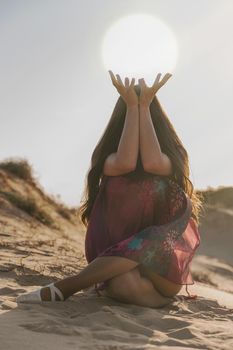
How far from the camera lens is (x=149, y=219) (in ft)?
Answer: 12.2

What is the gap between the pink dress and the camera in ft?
11.8

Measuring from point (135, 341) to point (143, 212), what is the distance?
1.18 m

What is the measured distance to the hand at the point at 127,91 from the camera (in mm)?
3607

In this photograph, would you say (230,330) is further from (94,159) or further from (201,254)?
(201,254)

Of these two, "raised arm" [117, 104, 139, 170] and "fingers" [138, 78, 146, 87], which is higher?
"fingers" [138, 78, 146, 87]

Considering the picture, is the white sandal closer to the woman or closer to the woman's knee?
the woman

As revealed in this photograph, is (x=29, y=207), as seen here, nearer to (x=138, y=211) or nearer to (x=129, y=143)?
(x=138, y=211)

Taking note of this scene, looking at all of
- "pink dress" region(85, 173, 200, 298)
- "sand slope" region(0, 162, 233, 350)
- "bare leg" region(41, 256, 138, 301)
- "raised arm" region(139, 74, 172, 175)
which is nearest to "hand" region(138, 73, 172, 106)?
"raised arm" region(139, 74, 172, 175)

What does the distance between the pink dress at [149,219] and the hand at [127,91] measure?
1.67ft

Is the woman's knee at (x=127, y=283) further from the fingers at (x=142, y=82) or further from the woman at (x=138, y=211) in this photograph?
the fingers at (x=142, y=82)

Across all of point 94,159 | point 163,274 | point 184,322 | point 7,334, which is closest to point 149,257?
point 163,274

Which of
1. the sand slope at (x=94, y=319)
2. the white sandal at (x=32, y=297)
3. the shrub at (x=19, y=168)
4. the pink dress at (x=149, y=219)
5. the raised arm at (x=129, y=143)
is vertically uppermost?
the shrub at (x=19, y=168)

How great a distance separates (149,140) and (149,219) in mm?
553

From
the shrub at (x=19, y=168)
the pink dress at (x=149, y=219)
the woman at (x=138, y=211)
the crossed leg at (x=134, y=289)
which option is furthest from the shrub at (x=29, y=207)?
the crossed leg at (x=134, y=289)
